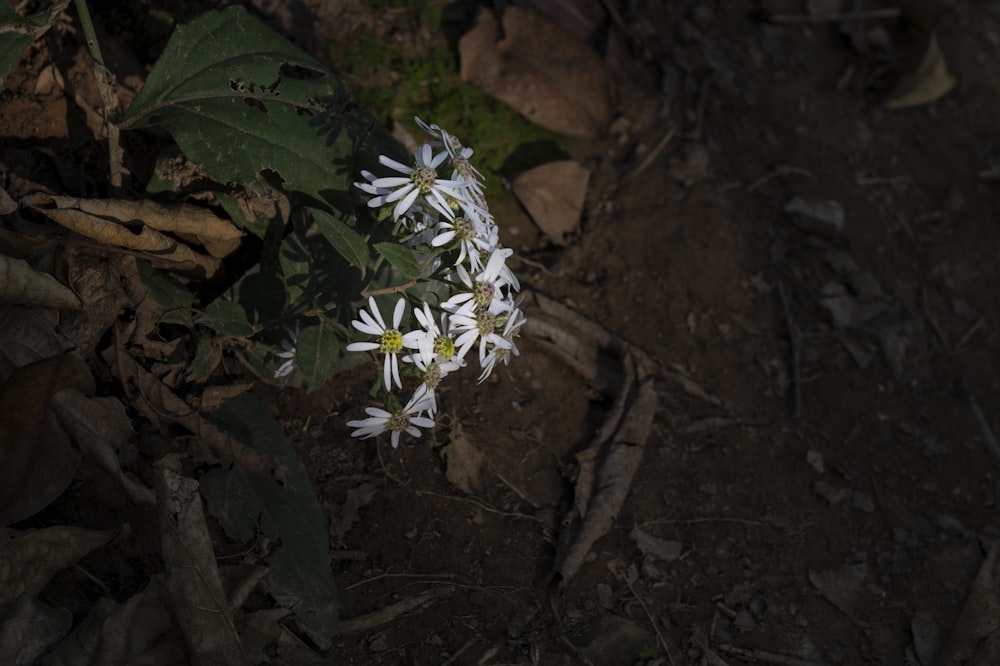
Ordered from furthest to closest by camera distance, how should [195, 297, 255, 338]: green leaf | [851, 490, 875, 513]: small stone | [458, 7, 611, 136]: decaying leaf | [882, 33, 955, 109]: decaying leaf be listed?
[882, 33, 955, 109]: decaying leaf, [458, 7, 611, 136]: decaying leaf, [851, 490, 875, 513]: small stone, [195, 297, 255, 338]: green leaf

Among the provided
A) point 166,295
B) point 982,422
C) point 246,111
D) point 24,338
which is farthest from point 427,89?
point 982,422

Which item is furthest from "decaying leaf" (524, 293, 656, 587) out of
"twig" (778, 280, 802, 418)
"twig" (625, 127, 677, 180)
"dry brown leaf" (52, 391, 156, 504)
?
"dry brown leaf" (52, 391, 156, 504)

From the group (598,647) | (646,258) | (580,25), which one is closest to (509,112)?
(580,25)

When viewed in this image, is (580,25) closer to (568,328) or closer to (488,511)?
(568,328)

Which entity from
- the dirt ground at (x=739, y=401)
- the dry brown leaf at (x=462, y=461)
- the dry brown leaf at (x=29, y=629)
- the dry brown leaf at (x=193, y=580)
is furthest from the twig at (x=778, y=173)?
the dry brown leaf at (x=29, y=629)

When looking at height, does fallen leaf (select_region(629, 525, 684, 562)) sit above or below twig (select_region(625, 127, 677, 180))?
below

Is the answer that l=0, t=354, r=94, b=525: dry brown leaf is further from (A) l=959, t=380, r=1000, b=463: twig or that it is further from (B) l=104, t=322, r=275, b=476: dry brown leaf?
(A) l=959, t=380, r=1000, b=463: twig

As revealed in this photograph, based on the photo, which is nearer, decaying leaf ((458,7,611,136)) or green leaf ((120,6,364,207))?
green leaf ((120,6,364,207))

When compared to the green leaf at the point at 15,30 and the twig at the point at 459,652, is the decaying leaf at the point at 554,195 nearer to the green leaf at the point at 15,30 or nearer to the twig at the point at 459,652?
the twig at the point at 459,652
